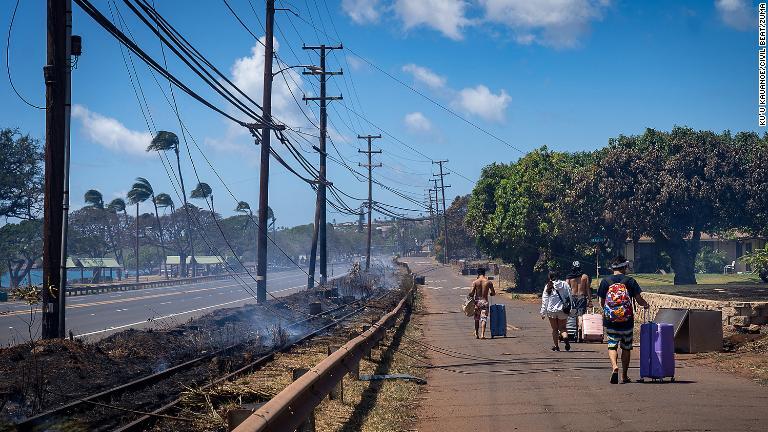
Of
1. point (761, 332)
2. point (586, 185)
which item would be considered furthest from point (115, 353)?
point (586, 185)

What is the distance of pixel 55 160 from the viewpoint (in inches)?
615

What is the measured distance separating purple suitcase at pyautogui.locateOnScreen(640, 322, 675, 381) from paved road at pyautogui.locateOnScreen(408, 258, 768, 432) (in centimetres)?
21

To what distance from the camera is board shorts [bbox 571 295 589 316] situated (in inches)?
725

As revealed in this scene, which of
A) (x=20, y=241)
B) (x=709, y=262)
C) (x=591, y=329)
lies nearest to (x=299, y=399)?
(x=591, y=329)

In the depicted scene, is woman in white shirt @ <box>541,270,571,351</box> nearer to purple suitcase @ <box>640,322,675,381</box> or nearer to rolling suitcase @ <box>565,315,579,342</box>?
rolling suitcase @ <box>565,315,579,342</box>

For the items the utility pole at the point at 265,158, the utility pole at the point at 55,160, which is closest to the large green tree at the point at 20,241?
the utility pole at the point at 265,158

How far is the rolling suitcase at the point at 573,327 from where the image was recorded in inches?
738

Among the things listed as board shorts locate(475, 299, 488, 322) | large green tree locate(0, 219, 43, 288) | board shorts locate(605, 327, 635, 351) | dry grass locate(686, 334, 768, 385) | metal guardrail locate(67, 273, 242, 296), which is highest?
large green tree locate(0, 219, 43, 288)

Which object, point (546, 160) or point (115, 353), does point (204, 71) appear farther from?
point (546, 160)

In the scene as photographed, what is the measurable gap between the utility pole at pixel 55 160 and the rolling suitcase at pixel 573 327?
9.95 metres

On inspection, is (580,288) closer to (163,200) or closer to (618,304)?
(618,304)

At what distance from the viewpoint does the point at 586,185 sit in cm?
4197

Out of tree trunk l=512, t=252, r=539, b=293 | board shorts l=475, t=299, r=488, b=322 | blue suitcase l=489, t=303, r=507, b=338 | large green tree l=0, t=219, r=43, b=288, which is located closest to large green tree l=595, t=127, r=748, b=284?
tree trunk l=512, t=252, r=539, b=293

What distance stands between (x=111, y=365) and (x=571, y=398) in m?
8.36
